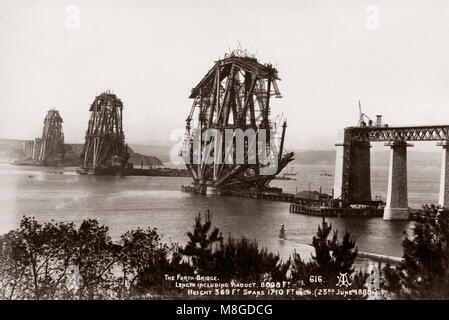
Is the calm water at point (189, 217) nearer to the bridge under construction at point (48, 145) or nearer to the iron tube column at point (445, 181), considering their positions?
the iron tube column at point (445, 181)

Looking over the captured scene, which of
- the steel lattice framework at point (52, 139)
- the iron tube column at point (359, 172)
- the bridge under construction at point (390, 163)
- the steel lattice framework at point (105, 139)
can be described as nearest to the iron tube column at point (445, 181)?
the bridge under construction at point (390, 163)

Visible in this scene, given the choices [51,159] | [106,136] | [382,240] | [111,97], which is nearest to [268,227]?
[382,240]

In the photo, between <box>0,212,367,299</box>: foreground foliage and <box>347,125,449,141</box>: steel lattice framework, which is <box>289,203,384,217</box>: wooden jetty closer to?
<box>347,125,449,141</box>: steel lattice framework

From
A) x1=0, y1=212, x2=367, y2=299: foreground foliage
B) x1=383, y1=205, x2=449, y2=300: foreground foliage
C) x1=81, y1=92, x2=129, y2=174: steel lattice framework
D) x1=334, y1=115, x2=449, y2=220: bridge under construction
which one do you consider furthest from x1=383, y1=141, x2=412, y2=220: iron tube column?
x1=81, y1=92, x2=129, y2=174: steel lattice framework

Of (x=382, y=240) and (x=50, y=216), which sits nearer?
(x=382, y=240)

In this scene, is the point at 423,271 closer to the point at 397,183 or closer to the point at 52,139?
the point at 397,183

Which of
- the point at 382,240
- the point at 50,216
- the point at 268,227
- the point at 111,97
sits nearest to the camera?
the point at 382,240
